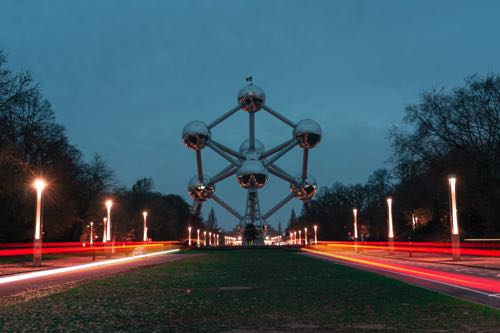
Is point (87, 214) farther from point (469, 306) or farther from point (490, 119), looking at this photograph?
point (469, 306)

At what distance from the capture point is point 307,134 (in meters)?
103

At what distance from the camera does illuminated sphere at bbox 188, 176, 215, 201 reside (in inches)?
4190

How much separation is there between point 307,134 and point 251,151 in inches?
431

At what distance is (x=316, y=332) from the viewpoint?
7922 millimetres

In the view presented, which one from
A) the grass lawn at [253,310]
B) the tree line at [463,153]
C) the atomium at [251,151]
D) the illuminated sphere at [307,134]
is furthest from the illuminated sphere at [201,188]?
the grass lawn at [253,310]

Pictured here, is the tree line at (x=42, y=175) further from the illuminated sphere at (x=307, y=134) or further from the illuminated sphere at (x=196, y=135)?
the illuminated sphere at (x=307, y=134)

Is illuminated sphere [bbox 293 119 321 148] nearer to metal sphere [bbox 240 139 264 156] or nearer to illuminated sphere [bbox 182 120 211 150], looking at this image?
metal sphere [bbox 240 139 264 156]

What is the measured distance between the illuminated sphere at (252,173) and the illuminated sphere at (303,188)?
7690 millimetres

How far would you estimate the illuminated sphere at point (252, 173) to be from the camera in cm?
10119

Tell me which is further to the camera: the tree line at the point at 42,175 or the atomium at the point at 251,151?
the atomium at the point at 251,151

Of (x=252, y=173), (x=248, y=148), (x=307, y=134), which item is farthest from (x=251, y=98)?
(x=252, y=173)

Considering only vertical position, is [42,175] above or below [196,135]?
below

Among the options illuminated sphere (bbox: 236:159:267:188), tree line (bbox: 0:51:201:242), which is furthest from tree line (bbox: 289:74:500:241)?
illuminated sphere (bbox: 236:159:267:188)

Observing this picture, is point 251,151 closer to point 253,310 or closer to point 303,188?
point 303,188
